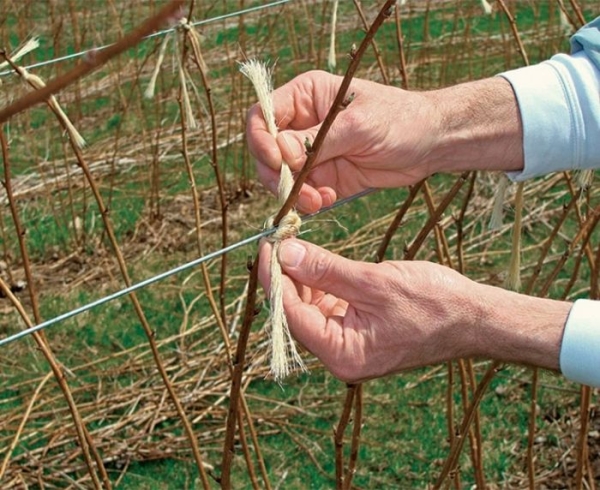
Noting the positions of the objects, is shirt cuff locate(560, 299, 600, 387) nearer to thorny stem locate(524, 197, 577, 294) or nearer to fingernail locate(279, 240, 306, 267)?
fingernail locate(279, 240, 306, 267)

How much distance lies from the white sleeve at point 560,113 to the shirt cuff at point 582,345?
303mm

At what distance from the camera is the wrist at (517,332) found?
34.9 inches

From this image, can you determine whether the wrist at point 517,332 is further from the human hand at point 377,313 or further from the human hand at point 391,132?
the human hand at point 391,132

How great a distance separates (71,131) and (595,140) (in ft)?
2.13

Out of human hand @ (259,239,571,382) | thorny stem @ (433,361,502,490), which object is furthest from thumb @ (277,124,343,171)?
thorny stem @ (433,361,502,490)

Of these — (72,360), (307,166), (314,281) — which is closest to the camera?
(307,166)

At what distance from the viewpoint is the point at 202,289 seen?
2770 millimetres

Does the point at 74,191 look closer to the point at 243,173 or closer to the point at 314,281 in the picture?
the point at 243,173

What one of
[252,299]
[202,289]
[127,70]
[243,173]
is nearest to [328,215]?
[243,173]

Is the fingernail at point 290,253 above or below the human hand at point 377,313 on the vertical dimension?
above

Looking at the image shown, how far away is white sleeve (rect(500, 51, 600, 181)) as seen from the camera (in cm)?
111

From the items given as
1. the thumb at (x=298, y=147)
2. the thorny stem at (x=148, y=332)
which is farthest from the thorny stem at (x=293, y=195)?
the thorny stem at (x=148, y=332)

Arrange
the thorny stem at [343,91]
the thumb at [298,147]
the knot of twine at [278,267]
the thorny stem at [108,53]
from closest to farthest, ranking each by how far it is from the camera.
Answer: the thorny stem at [108,53] → the thorny stem at [343,91] → the knot of twine at [278,267] → the thumb at [298,147]

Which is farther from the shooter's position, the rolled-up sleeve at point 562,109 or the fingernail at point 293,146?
the rolled-up sleeve at point 562,109
